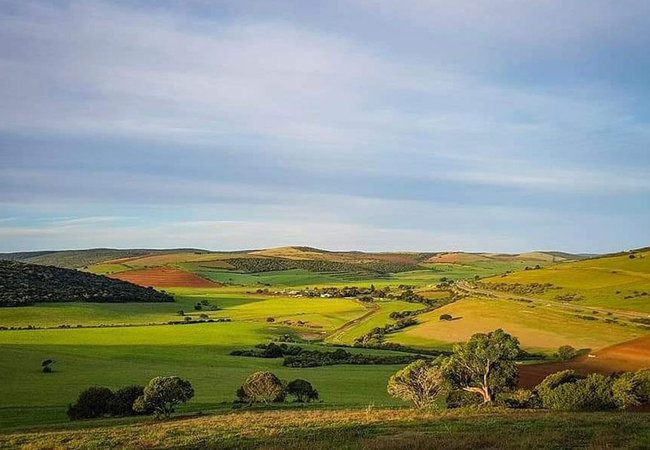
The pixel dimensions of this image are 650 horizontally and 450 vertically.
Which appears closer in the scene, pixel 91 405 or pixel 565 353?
pixel 91 405

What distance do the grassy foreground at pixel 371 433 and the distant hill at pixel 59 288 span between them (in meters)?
105

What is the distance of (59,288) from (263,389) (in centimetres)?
11133

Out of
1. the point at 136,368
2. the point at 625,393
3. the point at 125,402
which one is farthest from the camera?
the point at 136,368

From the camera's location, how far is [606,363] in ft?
219

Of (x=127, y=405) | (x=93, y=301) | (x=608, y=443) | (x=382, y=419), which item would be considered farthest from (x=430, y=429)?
(x=93, y=301)

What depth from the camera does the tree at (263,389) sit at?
153ft

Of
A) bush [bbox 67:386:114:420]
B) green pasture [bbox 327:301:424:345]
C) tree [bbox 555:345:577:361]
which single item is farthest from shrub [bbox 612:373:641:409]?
green pasture [bbox 327:301:424:345]

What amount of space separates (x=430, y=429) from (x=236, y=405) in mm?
22143

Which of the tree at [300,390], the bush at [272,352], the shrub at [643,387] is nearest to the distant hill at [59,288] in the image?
the bush at [272,352]

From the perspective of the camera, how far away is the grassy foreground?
21969 millimetres

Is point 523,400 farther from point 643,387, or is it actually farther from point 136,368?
point 136,368

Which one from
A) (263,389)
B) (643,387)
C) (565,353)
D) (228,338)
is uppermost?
(643,387)

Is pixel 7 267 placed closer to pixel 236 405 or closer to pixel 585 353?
pixel 236 405

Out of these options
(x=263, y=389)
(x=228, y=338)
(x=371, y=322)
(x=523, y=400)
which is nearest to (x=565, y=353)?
(x=523, y=400)
